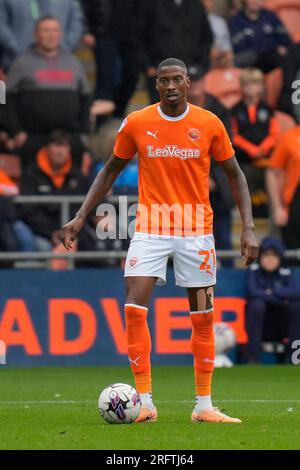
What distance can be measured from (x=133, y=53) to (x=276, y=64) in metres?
2.11

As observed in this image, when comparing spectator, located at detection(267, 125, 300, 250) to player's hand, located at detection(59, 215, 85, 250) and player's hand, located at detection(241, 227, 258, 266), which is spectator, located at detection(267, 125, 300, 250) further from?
player's hand, located at detection(59, 215, 85, 250)

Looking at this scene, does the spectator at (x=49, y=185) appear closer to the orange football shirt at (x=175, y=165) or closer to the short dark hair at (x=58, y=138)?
the short dark hair at (x=58, y=138)

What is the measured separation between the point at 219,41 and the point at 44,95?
3.01 m

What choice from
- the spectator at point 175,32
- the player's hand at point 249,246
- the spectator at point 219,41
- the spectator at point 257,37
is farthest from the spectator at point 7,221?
the player's hand at point 249,246

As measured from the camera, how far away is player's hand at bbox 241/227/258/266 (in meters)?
9.76

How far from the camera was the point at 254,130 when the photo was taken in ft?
59.2

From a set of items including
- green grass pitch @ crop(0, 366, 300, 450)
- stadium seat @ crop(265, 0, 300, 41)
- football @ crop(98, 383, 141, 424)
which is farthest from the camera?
stadium seat @ crop(265, 0, 300, 41)

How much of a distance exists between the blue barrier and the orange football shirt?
6.69m

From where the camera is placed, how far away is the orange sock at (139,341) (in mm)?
9789

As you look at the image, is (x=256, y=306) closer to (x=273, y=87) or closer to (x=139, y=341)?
(x=273, y=87)

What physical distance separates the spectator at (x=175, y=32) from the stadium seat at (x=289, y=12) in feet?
7.27

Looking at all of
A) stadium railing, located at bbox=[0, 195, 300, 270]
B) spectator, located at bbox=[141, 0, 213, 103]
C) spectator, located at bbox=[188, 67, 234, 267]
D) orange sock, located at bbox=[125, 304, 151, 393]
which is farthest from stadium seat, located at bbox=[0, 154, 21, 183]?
orange sock, located at bbox=[125, 304, 151, 393]

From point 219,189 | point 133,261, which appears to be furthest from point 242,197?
point 219,189

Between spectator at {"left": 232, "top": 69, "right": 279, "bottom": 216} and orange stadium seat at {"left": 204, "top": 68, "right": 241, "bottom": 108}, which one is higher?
orange stadium seat at {"left": 204, "top": 68, "right": 241, "bottom": 108}
